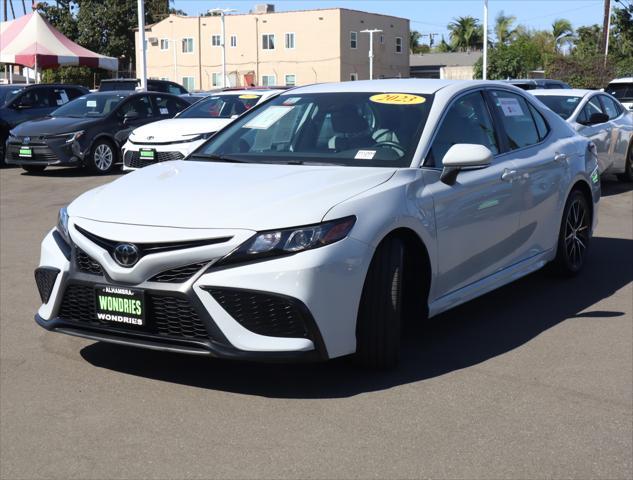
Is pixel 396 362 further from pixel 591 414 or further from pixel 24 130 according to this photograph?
pixel 24 130

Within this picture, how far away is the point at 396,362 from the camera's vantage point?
16.2 feet

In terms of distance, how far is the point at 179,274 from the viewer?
4.38 metres

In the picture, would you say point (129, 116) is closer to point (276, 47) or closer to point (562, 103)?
point (562, 103)

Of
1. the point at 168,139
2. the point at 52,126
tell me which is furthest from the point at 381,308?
the point at 52,126

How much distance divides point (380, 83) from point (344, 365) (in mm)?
2133

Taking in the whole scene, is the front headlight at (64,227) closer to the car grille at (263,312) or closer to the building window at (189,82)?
the car grille at (263,312)

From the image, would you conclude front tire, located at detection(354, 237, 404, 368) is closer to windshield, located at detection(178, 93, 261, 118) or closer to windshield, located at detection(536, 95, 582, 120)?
windshield, located at detection(536, 95, 582, 120)

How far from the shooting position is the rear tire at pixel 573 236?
7.08 meters

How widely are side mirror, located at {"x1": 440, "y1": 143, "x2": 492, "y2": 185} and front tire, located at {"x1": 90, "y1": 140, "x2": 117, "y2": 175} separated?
12.2 metres

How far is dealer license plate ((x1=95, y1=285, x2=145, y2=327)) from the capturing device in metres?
4.45

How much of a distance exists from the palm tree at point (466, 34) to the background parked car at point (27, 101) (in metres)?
83.7

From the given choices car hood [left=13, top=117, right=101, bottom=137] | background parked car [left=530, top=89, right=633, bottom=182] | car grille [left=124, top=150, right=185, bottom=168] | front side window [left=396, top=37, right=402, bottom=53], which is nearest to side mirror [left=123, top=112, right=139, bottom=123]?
car hood [left=13, top=117, right=101, bottom=137]

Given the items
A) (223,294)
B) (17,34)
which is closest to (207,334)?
(223,294)

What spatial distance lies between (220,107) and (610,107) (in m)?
6.25
